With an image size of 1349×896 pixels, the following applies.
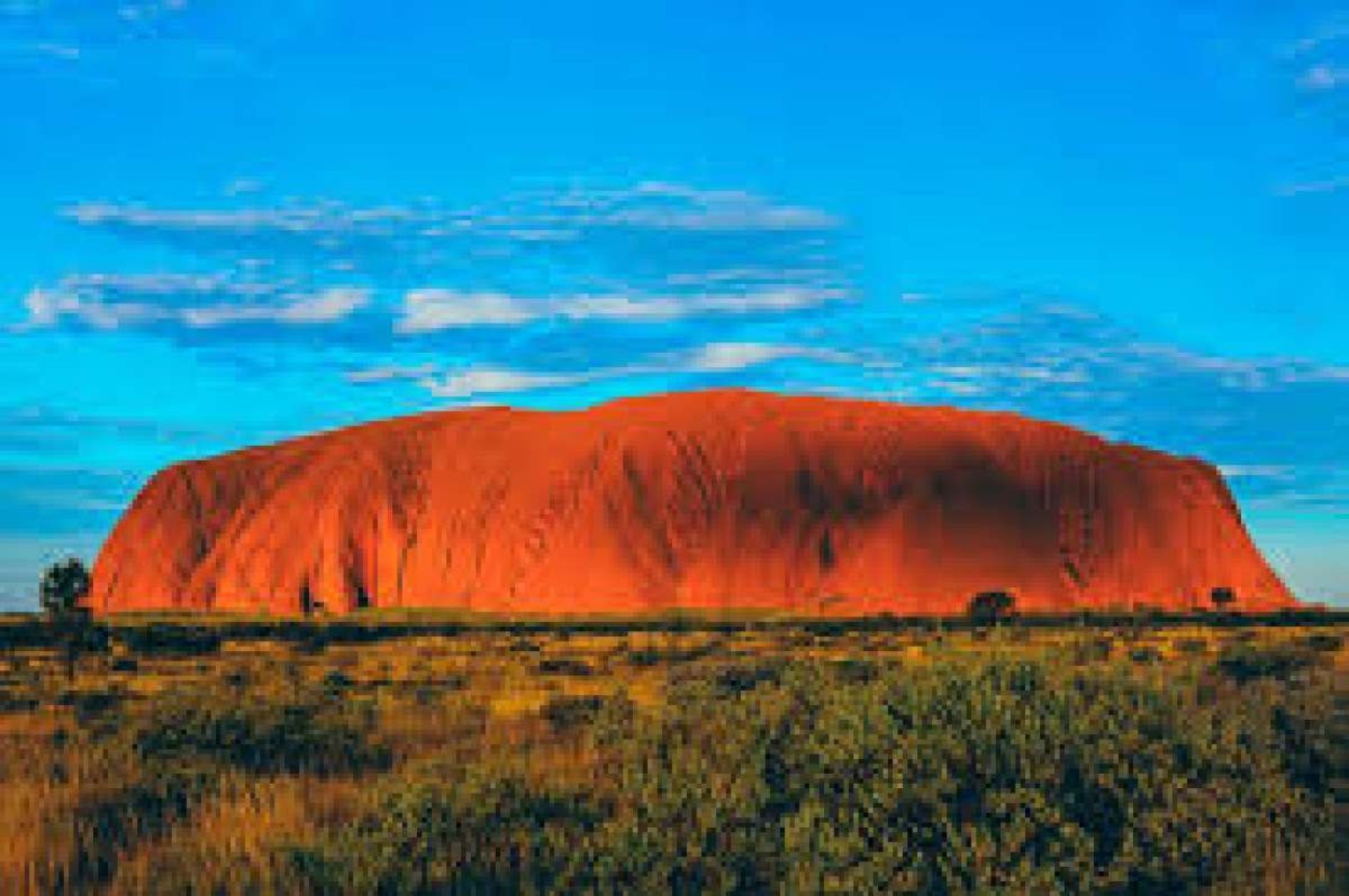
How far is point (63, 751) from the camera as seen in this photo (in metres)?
13.8

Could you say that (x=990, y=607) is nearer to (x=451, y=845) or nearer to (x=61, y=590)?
(x=61, y=590)

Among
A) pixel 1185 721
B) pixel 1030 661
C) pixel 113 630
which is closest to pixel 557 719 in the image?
pixel 1030 661

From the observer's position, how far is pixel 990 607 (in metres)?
79.1

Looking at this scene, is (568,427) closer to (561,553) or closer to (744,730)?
(561,553)

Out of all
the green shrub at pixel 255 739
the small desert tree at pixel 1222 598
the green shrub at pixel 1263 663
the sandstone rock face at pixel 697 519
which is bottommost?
the small desert tree at pixel 1222 598

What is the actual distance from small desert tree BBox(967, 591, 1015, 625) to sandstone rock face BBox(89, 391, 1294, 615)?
900 cm

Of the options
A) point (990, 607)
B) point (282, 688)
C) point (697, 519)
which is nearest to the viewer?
point (282, 688)

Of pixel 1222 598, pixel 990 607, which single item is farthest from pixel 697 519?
pixel 1222 598

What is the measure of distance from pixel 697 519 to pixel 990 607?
92.2ft

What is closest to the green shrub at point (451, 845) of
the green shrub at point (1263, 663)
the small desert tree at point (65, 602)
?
the green shrub at point (1263, 663)

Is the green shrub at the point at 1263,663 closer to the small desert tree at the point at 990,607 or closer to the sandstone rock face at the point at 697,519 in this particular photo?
the small desert tree at the point at 990,607

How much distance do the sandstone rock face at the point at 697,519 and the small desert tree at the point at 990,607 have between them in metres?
9.00

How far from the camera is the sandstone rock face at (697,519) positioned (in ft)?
313

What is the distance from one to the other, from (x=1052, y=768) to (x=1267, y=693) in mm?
6713
